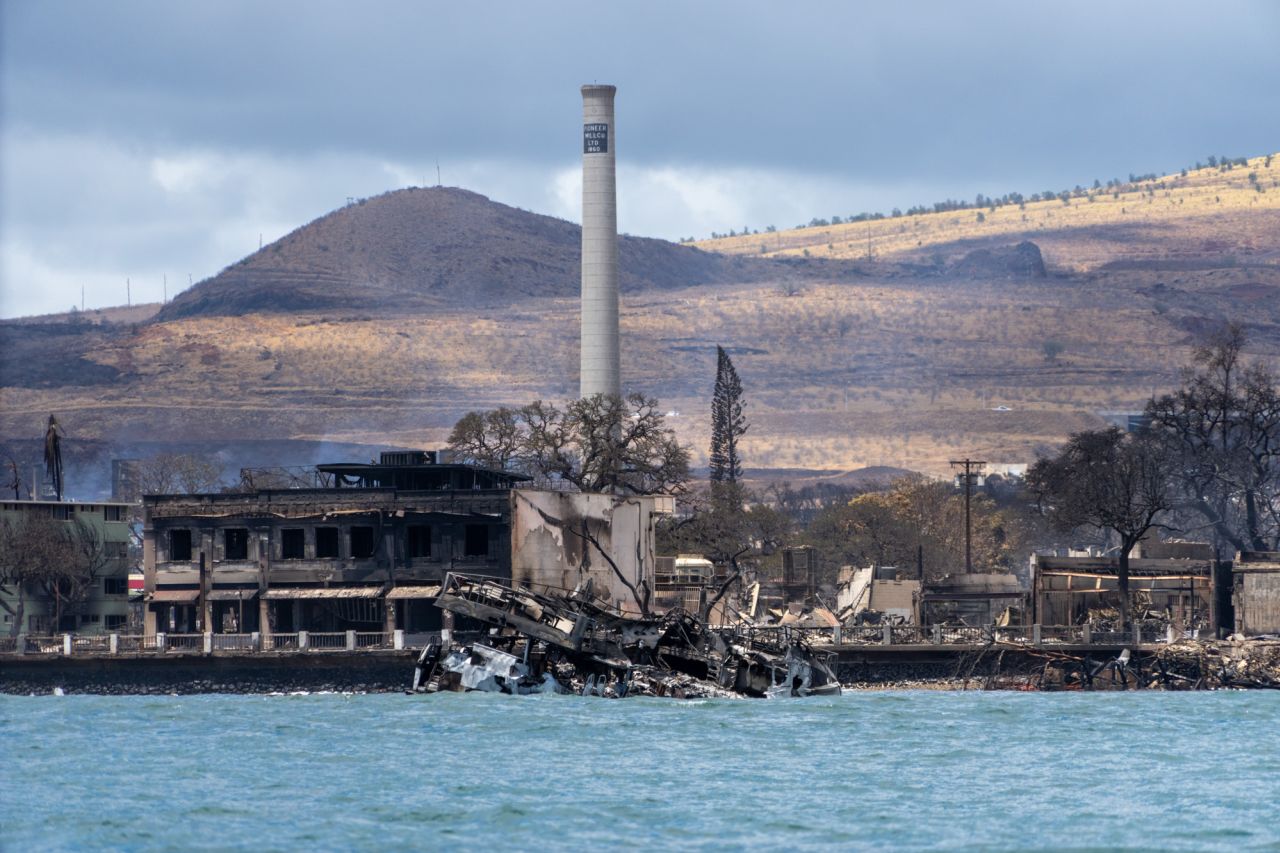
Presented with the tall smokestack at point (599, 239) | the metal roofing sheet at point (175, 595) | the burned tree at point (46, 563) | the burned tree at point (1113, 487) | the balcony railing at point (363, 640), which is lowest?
the balcony railing at point (363, 640)

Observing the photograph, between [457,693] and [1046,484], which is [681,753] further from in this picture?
[1046,484]

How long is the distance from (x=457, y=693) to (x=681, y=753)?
46.2 feet

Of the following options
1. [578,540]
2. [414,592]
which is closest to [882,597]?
[578,540]

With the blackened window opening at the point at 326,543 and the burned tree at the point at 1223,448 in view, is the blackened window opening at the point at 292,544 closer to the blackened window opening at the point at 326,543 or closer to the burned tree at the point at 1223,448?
the blackened window opening at the point at 326,543

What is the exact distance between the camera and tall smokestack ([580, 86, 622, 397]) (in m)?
113

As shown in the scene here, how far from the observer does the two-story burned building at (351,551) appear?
7144cm

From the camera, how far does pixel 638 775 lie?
42.0 m

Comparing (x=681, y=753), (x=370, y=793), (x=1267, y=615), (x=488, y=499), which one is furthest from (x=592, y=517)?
(x=370, y=793)

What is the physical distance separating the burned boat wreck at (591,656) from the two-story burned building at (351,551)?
437 inches

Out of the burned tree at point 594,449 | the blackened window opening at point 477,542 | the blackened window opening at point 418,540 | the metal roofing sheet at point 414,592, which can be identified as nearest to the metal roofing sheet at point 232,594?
the metal roofing sheet at point 414,592

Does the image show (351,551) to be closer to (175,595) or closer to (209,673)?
(175,595)

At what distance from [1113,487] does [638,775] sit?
45469 millimetres

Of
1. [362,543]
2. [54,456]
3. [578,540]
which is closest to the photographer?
[578,540]

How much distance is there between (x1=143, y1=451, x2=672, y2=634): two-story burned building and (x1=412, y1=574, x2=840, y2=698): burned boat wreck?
36.4 feet
